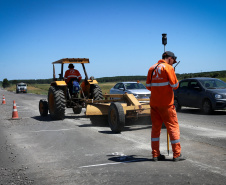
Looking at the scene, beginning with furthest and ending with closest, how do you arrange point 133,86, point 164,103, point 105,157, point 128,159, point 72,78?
point 133,86, point 72,78, point 105,157, point 128,159, point 164,103

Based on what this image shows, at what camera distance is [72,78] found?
1244 cm

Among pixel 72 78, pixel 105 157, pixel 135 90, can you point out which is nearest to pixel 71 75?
pixel 72 78

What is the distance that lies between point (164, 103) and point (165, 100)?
0.06 meters

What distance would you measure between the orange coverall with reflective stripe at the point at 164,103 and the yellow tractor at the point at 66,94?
6603 mm

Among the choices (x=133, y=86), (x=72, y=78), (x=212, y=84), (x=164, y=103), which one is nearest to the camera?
(x=164, y=103)

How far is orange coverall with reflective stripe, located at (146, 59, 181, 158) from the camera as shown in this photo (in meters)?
5.18

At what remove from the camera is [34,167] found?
5.18 meters

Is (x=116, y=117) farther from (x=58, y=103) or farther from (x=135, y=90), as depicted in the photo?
(x=135, y=90)

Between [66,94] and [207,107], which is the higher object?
[66,94]

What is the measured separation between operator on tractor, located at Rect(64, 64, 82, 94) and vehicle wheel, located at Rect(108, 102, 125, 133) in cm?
375

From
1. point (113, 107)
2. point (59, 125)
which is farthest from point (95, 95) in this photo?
point (113, 107)

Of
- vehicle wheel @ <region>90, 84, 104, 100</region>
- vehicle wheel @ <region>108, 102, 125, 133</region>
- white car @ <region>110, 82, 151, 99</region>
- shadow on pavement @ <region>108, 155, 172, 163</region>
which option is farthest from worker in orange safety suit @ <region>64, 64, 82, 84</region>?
shadow on pavement @ <region>108, 155, 172, 163</region>

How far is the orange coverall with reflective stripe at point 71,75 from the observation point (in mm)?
12320

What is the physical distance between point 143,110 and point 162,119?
3285mm
